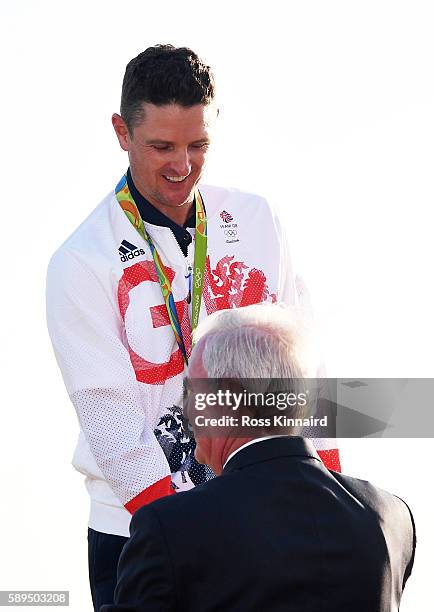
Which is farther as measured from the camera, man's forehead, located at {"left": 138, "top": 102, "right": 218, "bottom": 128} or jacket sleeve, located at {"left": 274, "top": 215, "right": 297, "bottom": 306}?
jacket sleeve, located at {"left": 274, "top": 215, "right": 297, "bottom": 306}

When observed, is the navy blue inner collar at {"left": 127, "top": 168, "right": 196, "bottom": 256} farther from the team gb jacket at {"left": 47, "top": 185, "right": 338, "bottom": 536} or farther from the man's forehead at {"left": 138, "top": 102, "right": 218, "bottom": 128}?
the man's forehead at {"left": 138, "top": 102, "right": 218, "bottom": 128}

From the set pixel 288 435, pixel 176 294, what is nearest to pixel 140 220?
pixel 176 294

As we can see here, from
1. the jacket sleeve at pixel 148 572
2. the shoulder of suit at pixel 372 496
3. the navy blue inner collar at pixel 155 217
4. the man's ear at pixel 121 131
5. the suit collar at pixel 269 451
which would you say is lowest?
the jacket sleeve at pixel 148 572

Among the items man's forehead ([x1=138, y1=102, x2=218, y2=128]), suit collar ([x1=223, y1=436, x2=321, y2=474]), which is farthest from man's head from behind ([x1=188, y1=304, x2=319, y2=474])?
man's forehead ([x1=138, y1=102, x2=218, y2=128])

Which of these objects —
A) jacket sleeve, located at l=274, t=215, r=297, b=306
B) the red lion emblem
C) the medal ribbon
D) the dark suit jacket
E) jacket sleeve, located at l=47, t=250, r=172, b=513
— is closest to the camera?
the dark suit jacket

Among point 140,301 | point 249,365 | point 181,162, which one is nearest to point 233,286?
point 140,301

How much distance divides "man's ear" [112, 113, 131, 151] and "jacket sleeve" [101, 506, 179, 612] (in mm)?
1233

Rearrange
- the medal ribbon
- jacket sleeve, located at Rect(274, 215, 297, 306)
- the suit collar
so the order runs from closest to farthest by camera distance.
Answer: the suit collar
the medal ribbon
jacket sleeve, located at Rect(274, 215, 297, 306)

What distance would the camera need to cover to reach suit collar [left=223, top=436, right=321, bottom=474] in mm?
2320

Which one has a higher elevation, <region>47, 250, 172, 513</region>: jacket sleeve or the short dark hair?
the short dark hair

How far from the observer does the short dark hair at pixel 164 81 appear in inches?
121

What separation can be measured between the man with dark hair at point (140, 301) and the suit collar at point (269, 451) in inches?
26.9

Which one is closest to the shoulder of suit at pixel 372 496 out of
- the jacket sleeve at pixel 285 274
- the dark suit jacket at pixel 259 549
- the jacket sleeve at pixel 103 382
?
the dark suit jacket at pixel 259 549

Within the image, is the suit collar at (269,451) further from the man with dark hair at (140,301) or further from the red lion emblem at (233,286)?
the red lion emblem at (233,286)
